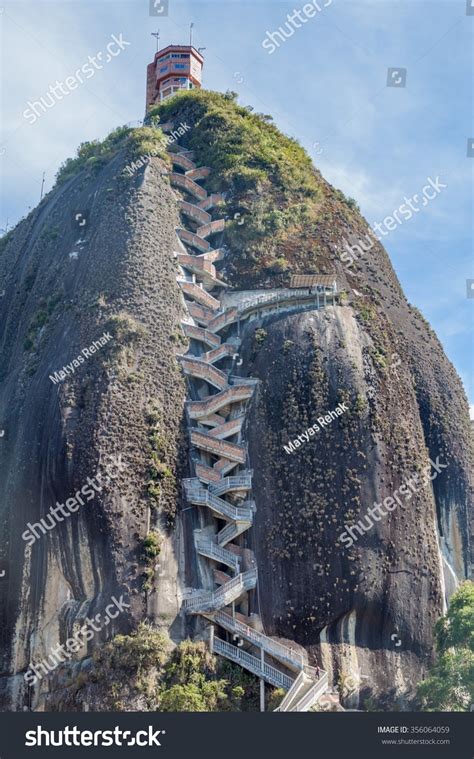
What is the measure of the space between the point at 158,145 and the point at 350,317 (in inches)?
805

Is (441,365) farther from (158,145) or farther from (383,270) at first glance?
(158,145)

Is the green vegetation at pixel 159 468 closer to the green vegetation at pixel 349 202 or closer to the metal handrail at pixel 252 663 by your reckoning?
the metal handrail at pixel 252 663

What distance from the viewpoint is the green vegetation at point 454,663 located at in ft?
110

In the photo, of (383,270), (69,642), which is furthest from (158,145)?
(69,642)

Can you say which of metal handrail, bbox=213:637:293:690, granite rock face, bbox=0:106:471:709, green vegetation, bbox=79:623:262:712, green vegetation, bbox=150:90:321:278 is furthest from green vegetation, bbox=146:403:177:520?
green vegetation, bbox=150:90:321:278

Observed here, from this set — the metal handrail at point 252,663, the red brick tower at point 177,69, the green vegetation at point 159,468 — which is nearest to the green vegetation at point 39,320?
the green vegetation at point 159,468

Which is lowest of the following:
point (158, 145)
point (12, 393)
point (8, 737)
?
point (8, 737)

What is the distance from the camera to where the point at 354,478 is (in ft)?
135

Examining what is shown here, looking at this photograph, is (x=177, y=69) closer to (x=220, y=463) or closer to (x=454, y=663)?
(x=220, y=463)

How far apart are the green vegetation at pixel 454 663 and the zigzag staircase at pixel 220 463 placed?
4708 millimetres

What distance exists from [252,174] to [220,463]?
22871mm

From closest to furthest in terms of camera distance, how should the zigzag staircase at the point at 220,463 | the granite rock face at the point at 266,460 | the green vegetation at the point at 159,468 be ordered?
the zigzag staircase at the point at 220,463 < the granite rock face at the point at 266,460 < the green vegetation at the point at 159,468

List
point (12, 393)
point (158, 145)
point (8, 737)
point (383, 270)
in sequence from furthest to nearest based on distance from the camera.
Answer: point (158, 145), point (383, 270), point (12, 393), point (8, 737)

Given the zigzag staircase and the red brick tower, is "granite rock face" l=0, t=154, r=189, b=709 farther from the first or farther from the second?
the red brick tower
